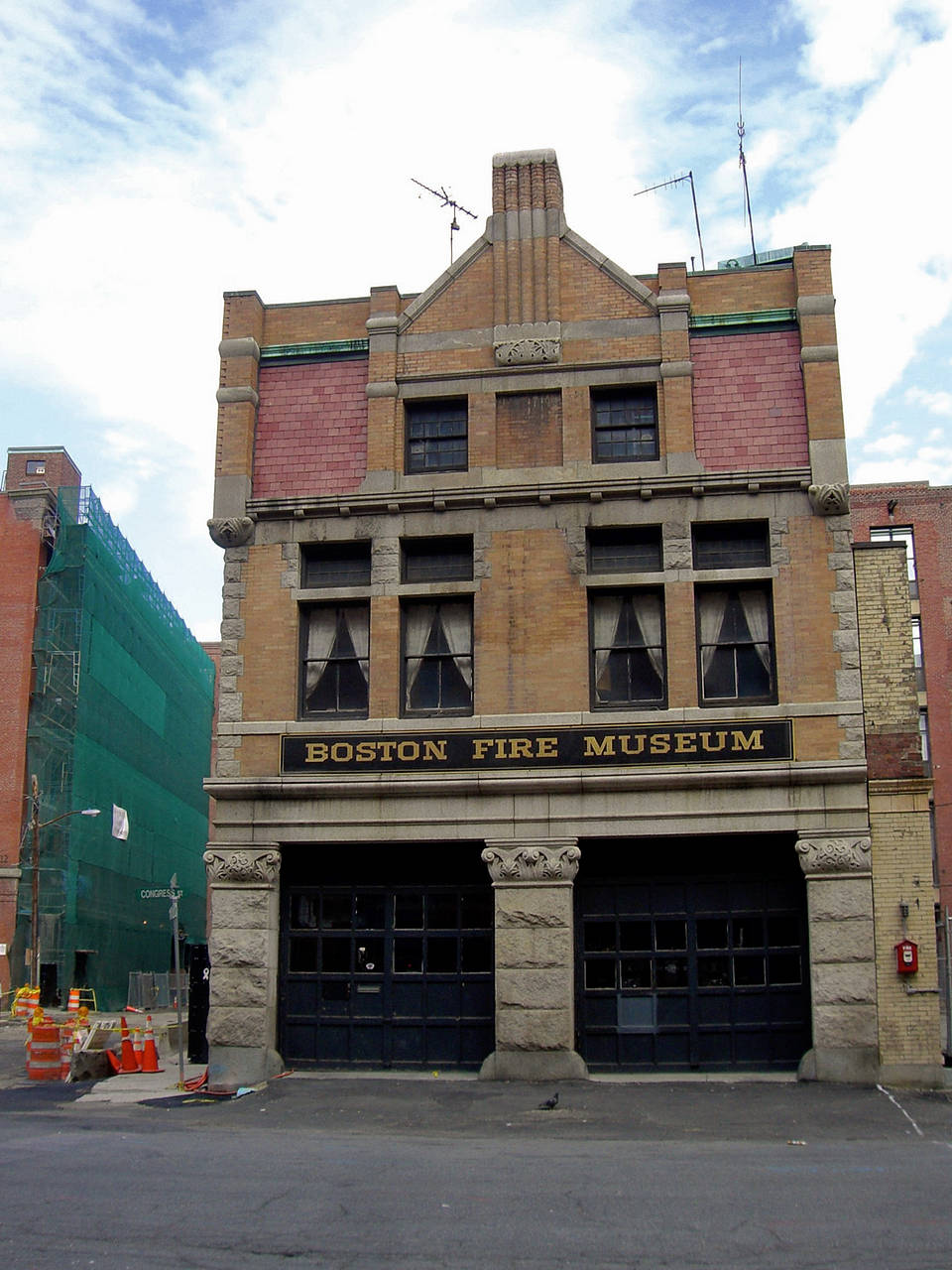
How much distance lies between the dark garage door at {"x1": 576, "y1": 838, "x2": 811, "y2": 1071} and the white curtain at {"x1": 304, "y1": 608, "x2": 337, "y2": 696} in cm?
493

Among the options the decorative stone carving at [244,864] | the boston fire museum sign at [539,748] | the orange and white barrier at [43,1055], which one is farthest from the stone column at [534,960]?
the orange and white barrier at [43,1055]

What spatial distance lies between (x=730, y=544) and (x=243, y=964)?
923 centimetres

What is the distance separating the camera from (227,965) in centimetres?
1789

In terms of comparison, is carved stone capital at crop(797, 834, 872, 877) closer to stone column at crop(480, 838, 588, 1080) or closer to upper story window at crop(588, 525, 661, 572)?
stone column at crop(480, 838, 588, 1080)

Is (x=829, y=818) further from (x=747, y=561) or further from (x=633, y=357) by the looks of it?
(x=633, y=357)

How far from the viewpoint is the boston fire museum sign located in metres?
17.2

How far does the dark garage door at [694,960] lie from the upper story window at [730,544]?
4017 millimetres

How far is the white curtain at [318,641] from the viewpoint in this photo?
18.8 meters

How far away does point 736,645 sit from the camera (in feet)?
59.0

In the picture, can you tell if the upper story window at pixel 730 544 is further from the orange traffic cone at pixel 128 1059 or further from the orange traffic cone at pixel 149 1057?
the orange traffic cone at pixel 128 1059

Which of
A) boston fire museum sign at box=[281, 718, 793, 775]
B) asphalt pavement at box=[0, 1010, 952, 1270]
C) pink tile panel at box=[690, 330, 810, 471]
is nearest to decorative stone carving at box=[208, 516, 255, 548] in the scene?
boston fire museum sign at box=[281, 718, 793, 775]

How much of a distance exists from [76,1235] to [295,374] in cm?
1417

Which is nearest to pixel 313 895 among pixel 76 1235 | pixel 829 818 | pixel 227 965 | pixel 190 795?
pixel 227 965

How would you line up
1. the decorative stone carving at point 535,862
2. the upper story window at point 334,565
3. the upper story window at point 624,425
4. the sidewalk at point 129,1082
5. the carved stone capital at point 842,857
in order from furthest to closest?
1. the upper story window at point 334,565
2. the upper story window at point 624,425
3. the decorative stone carving at point 535,862
4. the sidewalk at point 129,1082
5. the carved stone capital at point 842,857
